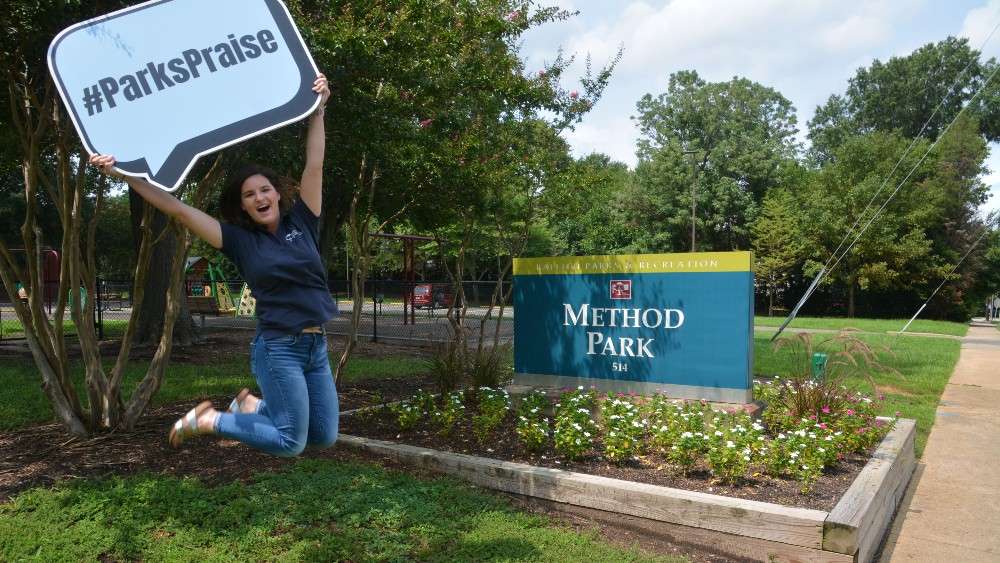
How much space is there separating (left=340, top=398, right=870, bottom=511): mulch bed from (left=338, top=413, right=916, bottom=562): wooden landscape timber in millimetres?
173

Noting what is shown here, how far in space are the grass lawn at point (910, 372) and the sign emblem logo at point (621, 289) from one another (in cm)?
156

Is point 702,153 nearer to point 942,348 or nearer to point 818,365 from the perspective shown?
point 942,348

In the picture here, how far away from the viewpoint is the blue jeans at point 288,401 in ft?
9.52

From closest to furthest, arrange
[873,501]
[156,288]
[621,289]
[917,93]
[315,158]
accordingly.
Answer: [315,158] < [873,501] < [621,289] < [156,288] < [917,93]

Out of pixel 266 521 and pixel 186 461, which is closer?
pixel 266 521

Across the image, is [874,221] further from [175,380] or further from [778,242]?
[175,380]

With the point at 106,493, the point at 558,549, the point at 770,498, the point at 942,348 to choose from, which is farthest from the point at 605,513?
the point at 942,348

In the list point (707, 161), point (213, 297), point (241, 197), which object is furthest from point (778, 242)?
point (241, 197)

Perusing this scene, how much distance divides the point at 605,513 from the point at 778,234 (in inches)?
1468

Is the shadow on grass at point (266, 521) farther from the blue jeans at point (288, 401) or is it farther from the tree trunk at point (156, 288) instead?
the tree trunk at point (156, 288)

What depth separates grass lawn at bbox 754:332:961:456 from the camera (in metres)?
7.73

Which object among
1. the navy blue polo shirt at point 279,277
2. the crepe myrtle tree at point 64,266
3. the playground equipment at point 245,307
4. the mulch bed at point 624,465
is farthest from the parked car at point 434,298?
the navy blue polo shirt at point 279,277

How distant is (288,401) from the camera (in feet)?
9.54

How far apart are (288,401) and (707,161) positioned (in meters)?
44.9
